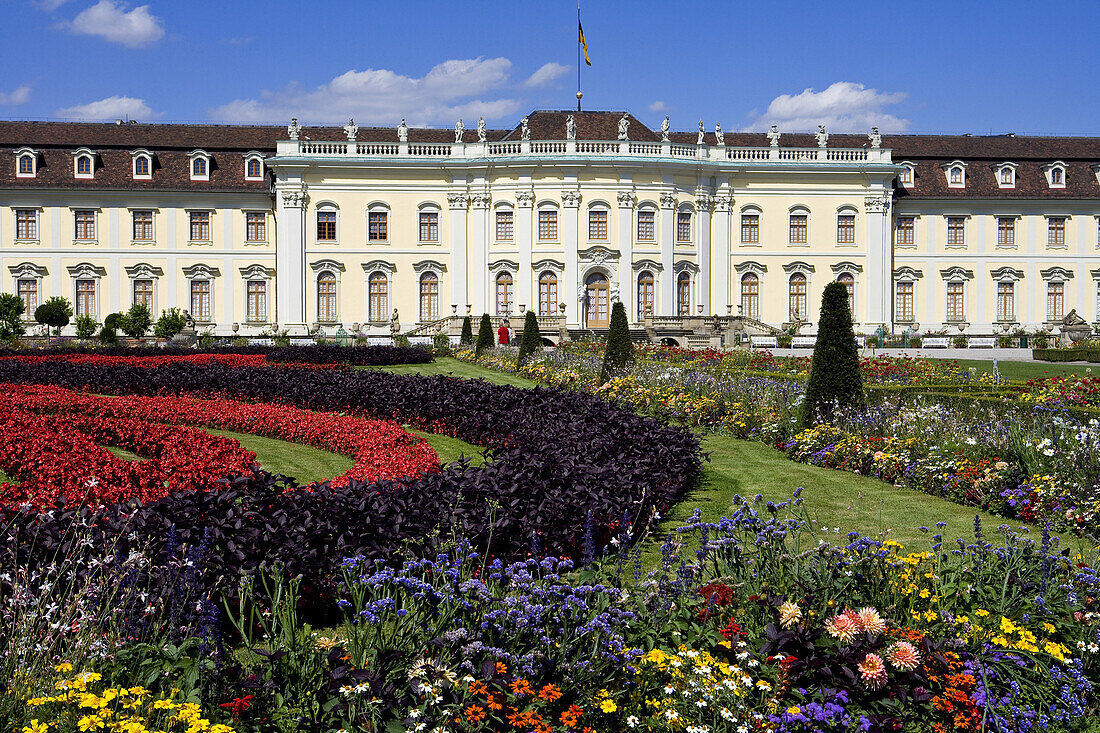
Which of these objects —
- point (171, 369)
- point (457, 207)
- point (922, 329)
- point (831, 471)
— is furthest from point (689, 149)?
point (831, 471)

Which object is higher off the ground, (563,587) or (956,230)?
(956,230)

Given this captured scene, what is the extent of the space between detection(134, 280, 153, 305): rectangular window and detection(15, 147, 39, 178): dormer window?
6.13m

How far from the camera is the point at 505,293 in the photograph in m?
40.4

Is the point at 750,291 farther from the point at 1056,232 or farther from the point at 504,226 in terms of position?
the point at 1056,232

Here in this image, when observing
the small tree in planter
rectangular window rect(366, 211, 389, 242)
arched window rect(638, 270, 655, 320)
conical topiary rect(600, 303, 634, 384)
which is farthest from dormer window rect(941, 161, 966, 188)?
the small tree in planter

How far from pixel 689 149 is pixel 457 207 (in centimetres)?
1011

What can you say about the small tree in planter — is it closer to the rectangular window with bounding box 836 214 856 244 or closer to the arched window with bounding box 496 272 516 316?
the arched window with bounding box 496 272 516 316

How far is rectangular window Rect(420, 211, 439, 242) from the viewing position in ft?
133

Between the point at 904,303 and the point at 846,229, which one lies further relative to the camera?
the point at 904,303

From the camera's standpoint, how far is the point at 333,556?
213 inches

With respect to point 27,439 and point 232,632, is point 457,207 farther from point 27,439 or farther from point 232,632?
point 232,632

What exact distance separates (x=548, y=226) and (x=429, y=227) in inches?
204

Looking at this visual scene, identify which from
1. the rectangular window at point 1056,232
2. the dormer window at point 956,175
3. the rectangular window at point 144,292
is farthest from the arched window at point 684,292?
the rectangular window at point 144,292

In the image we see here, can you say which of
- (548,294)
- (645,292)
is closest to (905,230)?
(645,292)
